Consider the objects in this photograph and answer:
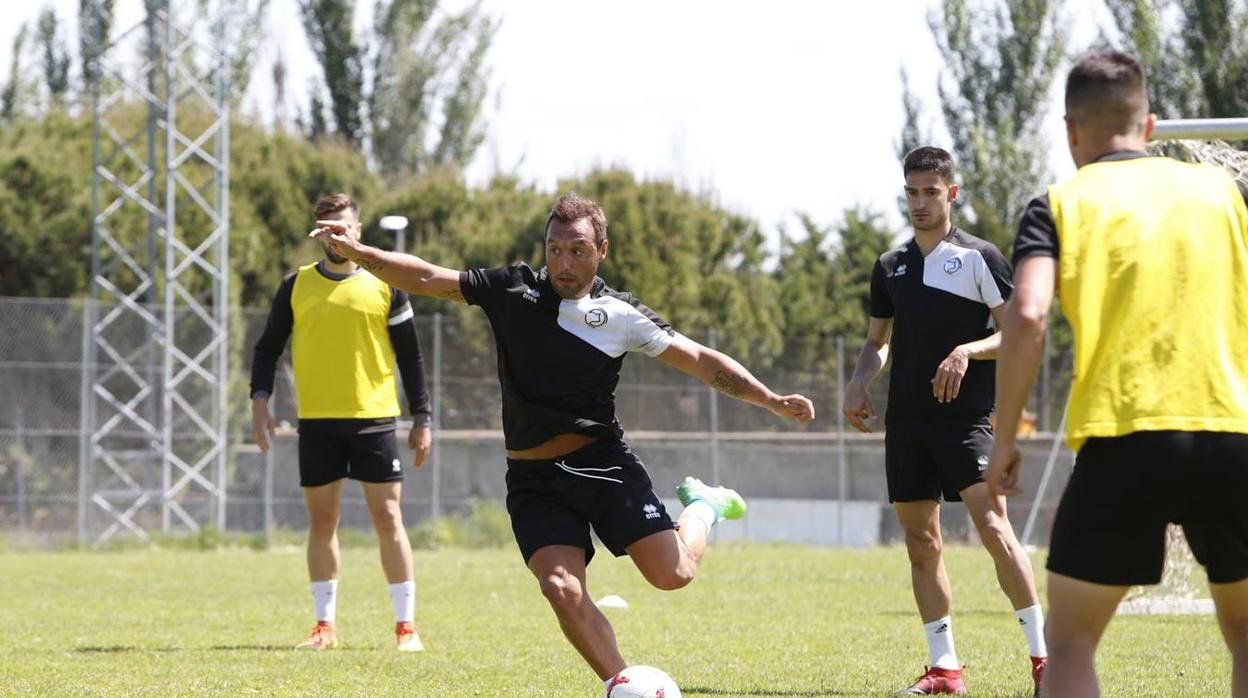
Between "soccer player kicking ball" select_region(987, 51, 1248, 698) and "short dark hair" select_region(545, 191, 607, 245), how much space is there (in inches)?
87.1

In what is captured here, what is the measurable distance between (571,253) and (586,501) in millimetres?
950

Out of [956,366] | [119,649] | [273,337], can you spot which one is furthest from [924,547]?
[119,649]

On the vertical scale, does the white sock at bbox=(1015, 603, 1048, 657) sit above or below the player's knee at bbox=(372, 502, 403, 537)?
below

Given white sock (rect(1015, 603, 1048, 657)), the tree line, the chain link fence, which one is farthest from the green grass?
the tree line

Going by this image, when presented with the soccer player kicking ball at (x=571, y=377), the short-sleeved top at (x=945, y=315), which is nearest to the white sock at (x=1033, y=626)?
the short-sleeved top at (x=945, y=315)

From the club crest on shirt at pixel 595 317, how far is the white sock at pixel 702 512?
1054 millimetres

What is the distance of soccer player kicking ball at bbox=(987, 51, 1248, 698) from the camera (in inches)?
163

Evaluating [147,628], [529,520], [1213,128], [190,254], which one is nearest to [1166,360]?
[529,520]

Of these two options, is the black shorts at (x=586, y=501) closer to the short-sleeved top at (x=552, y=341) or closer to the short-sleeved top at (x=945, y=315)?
the short-sleeved top at (x=552, y=341)

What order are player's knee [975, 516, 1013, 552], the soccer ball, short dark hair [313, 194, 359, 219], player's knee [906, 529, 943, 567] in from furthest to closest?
1. short dark hair [313, 194, 359, 219]
2. player's knee [906, 529, 943, 567]
3. player's knee [975, 516, 1013, 552]
4. the soccer ball

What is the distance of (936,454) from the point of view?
23.5ft

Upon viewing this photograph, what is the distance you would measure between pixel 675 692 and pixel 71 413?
56.3ft

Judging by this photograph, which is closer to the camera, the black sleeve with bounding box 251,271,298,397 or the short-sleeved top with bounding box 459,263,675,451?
the short-sleeved top with bounding box 459,263,675,451

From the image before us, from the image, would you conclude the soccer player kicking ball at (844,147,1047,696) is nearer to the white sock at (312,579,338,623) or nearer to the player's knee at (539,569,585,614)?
the player's knee at (539,569,585,614)
